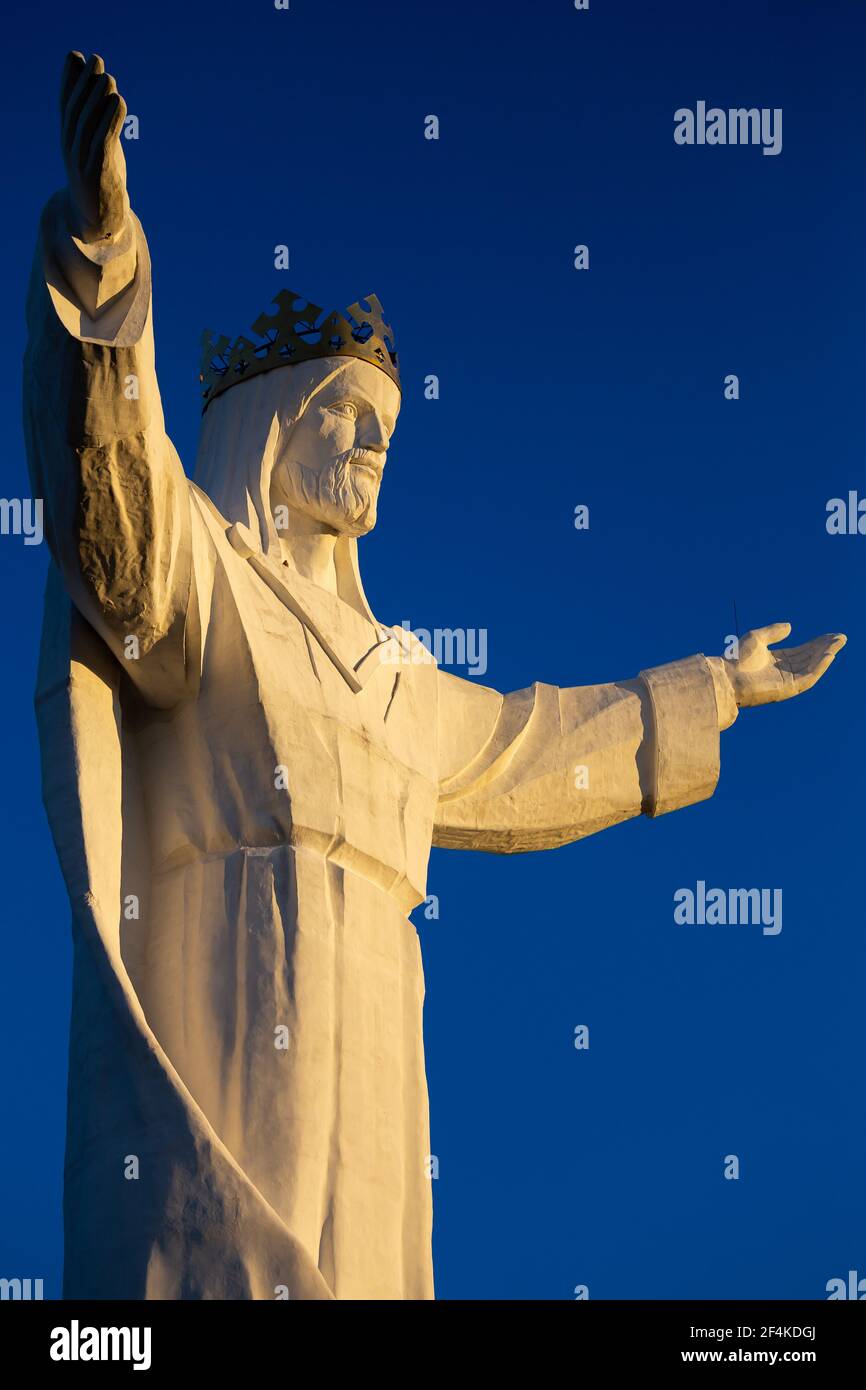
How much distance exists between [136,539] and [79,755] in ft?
2.98

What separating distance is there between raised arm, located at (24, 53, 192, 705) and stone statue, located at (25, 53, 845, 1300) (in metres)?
0.01

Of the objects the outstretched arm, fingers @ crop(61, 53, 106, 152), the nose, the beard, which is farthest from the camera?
the outstretched arm

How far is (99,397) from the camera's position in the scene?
11016 millimetres

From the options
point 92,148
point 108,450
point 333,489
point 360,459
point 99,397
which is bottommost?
point 108,450

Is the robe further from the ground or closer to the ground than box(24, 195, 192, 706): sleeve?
closer to the ground

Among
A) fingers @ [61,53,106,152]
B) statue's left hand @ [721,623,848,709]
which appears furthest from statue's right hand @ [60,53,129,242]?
statue's left hand @ [721,623,848,709]

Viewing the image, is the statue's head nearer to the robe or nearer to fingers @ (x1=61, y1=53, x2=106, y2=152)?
the robe

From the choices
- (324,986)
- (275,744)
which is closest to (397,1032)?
(324,986)

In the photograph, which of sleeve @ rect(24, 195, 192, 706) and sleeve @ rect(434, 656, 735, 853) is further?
sleeve @ rect(434, 656, 735, 853)

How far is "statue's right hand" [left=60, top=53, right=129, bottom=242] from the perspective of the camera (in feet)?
34.4

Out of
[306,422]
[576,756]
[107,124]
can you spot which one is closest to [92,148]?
[107,124]

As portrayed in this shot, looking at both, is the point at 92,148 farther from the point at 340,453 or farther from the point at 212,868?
the point at 212,868

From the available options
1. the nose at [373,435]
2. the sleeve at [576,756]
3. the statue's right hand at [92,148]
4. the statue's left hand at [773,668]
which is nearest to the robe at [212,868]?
the statue's right hand at [92,148]

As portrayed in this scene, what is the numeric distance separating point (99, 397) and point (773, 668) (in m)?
4.08
